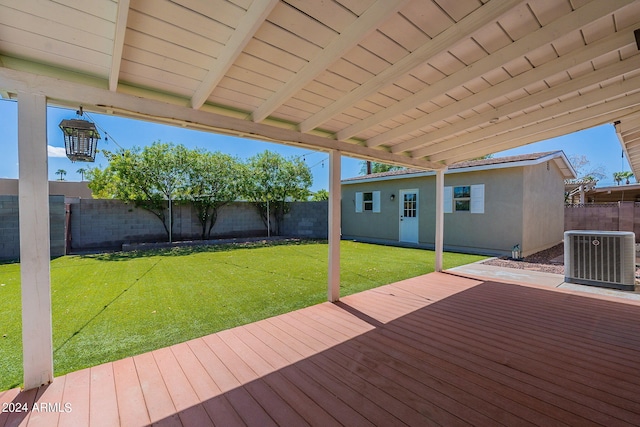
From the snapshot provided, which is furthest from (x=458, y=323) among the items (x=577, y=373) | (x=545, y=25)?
(x=545, y=25)

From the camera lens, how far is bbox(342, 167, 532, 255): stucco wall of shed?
26.3 ft

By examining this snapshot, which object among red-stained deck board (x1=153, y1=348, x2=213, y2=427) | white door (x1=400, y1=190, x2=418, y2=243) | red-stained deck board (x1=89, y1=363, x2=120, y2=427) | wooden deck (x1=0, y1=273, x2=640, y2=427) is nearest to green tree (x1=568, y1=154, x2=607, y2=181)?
white door (x1=400, y1=190, x2=418, y2=243)

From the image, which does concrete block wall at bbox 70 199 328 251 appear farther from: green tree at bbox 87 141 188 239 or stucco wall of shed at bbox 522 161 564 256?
stucco wall of shed at bbox 522 161 564 256

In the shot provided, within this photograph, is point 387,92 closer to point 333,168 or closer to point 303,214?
point 333,168

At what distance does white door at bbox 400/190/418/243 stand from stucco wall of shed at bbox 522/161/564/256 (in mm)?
3266

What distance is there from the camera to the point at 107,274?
5297 millimetres

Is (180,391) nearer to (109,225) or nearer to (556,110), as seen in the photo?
(556,110)

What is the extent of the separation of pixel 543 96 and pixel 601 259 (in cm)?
323

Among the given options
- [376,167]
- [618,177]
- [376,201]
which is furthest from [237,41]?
[618,177]

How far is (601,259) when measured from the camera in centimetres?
450

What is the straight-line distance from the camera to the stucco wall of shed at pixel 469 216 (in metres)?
8.02

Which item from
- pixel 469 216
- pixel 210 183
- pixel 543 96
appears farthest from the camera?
pixel 210 183

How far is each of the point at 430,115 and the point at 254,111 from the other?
2116 millimetres

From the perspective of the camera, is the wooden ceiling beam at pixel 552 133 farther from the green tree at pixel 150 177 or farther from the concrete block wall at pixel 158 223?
the green tree at pixel 150 177
